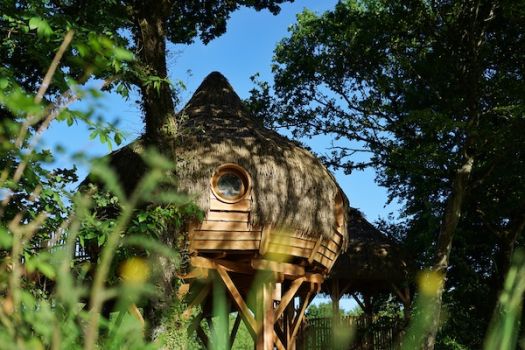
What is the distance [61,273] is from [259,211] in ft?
32.8

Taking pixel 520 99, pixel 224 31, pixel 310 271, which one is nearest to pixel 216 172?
pixel 310 271

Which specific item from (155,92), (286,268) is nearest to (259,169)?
(286,268)

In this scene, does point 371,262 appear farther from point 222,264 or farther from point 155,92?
point 155,92

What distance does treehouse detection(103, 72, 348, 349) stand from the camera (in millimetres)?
10664

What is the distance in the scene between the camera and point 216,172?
10.8 meters

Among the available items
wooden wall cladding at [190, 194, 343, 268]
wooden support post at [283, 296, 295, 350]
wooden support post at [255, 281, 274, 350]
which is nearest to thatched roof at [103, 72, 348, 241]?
wooden wall cladding at [190, 194, 343, 268]

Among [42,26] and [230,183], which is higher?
[230,183]

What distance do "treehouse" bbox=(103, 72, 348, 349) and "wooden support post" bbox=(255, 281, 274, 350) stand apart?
0.02m

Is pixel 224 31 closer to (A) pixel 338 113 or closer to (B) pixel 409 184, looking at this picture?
(A) pixel 338 113

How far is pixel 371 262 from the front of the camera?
744 inches

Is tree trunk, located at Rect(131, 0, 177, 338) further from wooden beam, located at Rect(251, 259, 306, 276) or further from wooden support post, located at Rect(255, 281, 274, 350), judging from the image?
wooden support post, located at Rect(255, 281, 274, 350)

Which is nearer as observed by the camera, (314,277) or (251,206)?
(251,206)

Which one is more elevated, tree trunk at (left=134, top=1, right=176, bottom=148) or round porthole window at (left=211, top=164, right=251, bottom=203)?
tree trunk at (left=134, top=1, right=176, bottom=148)

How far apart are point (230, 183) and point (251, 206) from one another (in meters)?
0.53
